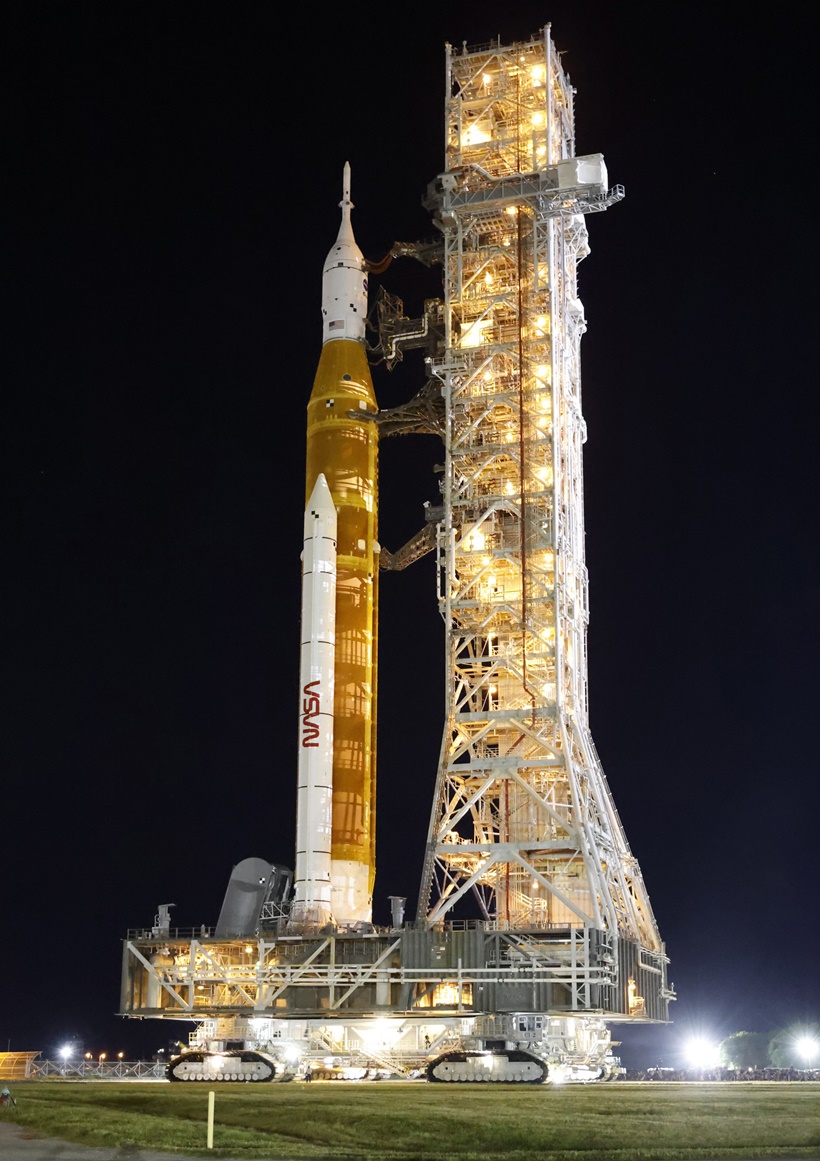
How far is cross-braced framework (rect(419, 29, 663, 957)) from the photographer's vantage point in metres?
45.0

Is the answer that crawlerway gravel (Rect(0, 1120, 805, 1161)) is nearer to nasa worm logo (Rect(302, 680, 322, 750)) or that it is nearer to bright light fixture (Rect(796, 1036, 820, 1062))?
nasa worm logo (Rect(302, 680, 322, 750))

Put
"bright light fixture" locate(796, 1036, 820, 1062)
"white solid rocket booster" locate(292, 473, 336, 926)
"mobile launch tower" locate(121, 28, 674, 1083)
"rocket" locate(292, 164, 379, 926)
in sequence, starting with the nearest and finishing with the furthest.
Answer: "mobile launch tower" locate(121, 28, 674, 1083) < "white solid rocket booster" locate(292, 473, 336, 926) < "rocket" locate(292, 164, 379, 926) < "bright light fixture" locate(796, 1036, 820, 1062)

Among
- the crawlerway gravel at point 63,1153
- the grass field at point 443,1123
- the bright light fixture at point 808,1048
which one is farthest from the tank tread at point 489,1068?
the bright light fixture at point 808,1048

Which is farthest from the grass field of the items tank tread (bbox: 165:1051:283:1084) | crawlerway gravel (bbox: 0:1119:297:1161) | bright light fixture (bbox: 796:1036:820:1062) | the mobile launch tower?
bright light fixture (bbox: 796:1036:820:1062)

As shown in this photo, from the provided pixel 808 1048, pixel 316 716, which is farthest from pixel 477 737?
pixel 808 1048

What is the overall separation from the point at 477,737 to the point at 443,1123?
2334 cm

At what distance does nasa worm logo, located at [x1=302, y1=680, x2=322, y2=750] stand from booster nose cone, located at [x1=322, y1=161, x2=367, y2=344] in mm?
13511

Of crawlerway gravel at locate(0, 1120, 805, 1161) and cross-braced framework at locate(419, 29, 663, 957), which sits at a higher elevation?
cross-braced framework at locate(419, 29, 663, 957)

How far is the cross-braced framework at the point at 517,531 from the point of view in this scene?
148ft

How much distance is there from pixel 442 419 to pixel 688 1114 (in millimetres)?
32002

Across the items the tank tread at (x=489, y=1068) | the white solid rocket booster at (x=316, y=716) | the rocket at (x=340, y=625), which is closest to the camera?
the tank tread at (x=489, y=1068)

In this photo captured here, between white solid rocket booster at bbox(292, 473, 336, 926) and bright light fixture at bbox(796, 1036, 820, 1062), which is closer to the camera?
white solid rocket booster at bbox(292, 473, 336, 926)

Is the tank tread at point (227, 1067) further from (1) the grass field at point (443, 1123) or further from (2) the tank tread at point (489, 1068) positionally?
(1) the grass field at point (443, 1123)

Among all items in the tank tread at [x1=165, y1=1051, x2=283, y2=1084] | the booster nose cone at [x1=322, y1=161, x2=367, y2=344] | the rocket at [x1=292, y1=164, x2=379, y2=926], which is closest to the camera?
the tank tread at [x1=165, y1=1051, x2=283, y2=1084]
